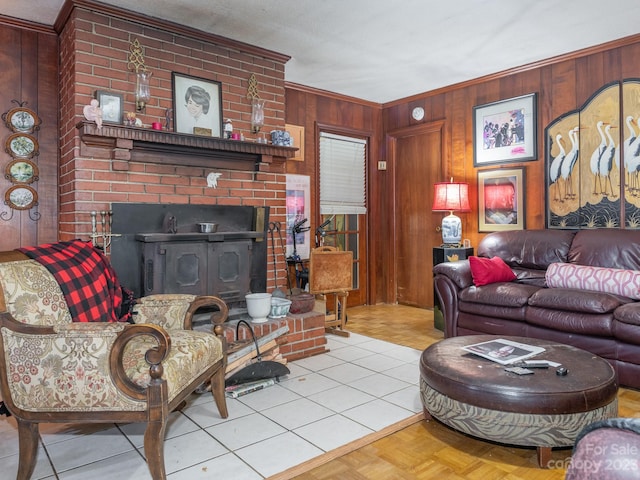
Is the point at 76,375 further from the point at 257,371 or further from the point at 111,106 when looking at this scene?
the point at 111,106

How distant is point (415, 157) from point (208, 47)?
2715mm

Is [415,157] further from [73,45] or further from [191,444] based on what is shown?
Answer: [191,444]

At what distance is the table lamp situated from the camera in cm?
447

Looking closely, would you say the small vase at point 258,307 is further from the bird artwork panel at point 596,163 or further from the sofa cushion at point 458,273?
the bird artwork panel at point 596,163

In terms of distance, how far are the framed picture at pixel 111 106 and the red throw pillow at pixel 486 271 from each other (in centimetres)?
281

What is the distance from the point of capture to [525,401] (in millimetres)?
1788

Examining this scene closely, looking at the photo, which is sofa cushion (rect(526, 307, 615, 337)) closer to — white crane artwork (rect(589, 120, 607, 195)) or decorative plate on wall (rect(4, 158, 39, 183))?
white crane artwork (rect(589, 120, 607, 195))

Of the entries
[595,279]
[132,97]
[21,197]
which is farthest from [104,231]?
[595,279]

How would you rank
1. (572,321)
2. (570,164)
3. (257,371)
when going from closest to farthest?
(257,371) → (572,321) → (570,164)

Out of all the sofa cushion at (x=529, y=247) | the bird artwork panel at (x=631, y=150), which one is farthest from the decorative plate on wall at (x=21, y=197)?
the bird artwork panel at (x=631, y=150)

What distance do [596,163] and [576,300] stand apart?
5.06 feet

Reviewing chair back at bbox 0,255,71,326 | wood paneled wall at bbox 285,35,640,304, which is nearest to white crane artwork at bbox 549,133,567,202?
wood paneled wall at bbox 285,35,640,304

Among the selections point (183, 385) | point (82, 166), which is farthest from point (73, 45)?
point (183, 385)

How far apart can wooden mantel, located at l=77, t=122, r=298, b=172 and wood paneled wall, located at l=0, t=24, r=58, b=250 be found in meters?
0.54
